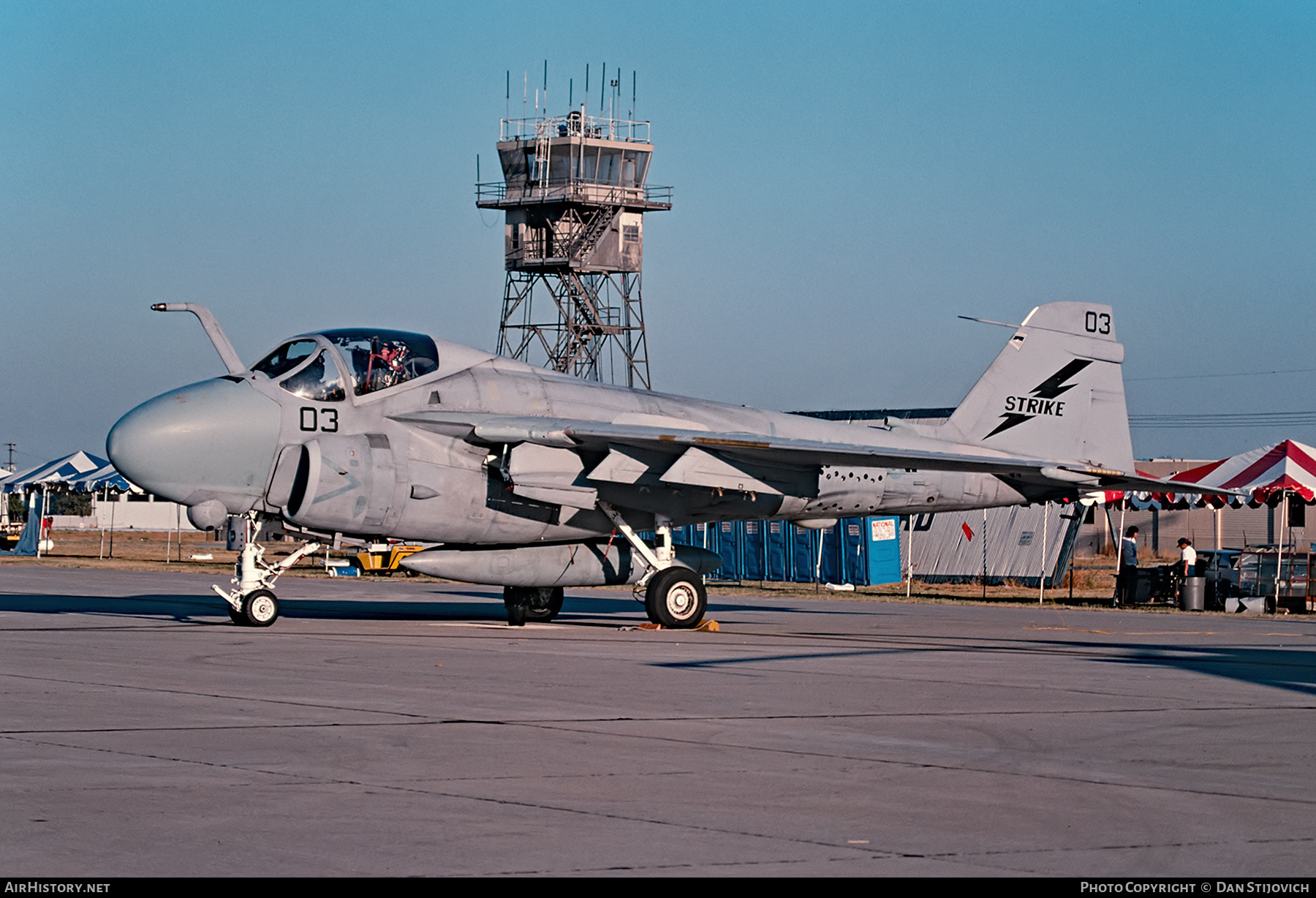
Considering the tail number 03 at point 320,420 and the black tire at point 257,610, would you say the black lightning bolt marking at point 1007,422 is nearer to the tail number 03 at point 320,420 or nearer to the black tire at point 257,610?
the tail number 03 at point 320,420

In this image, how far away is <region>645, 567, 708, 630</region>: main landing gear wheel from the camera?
700 inches

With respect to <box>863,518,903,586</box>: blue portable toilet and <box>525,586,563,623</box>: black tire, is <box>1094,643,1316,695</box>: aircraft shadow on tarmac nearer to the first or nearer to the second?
<box>525,586,563,623</box>: black tire

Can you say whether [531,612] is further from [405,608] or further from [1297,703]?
[1297,703]

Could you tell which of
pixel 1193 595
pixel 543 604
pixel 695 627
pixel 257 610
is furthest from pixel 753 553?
pixel 257 610

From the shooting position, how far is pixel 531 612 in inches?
762

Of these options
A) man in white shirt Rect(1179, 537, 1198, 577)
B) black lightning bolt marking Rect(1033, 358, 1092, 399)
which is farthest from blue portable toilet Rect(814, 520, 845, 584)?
black lightning bolt marking Rect(1033, 358, 1092, 399)

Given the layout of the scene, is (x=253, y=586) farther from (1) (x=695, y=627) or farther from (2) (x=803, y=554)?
(2) (x=803, y=554)

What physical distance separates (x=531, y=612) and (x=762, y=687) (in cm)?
896

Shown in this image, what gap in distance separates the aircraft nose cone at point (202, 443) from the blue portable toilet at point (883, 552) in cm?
2373

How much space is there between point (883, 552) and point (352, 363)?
2353cm

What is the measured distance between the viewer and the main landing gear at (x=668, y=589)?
17781mm

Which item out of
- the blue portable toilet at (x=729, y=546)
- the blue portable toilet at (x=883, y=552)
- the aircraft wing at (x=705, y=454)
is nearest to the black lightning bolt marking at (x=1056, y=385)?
the aircraft wing at (x=705, y=454)

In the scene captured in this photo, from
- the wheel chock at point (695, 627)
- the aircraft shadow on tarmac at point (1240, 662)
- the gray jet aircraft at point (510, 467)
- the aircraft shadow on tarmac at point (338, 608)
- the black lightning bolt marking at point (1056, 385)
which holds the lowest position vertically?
the aircraft shadow on tarmac at point (338, 608)

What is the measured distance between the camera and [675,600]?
58.5 ft
